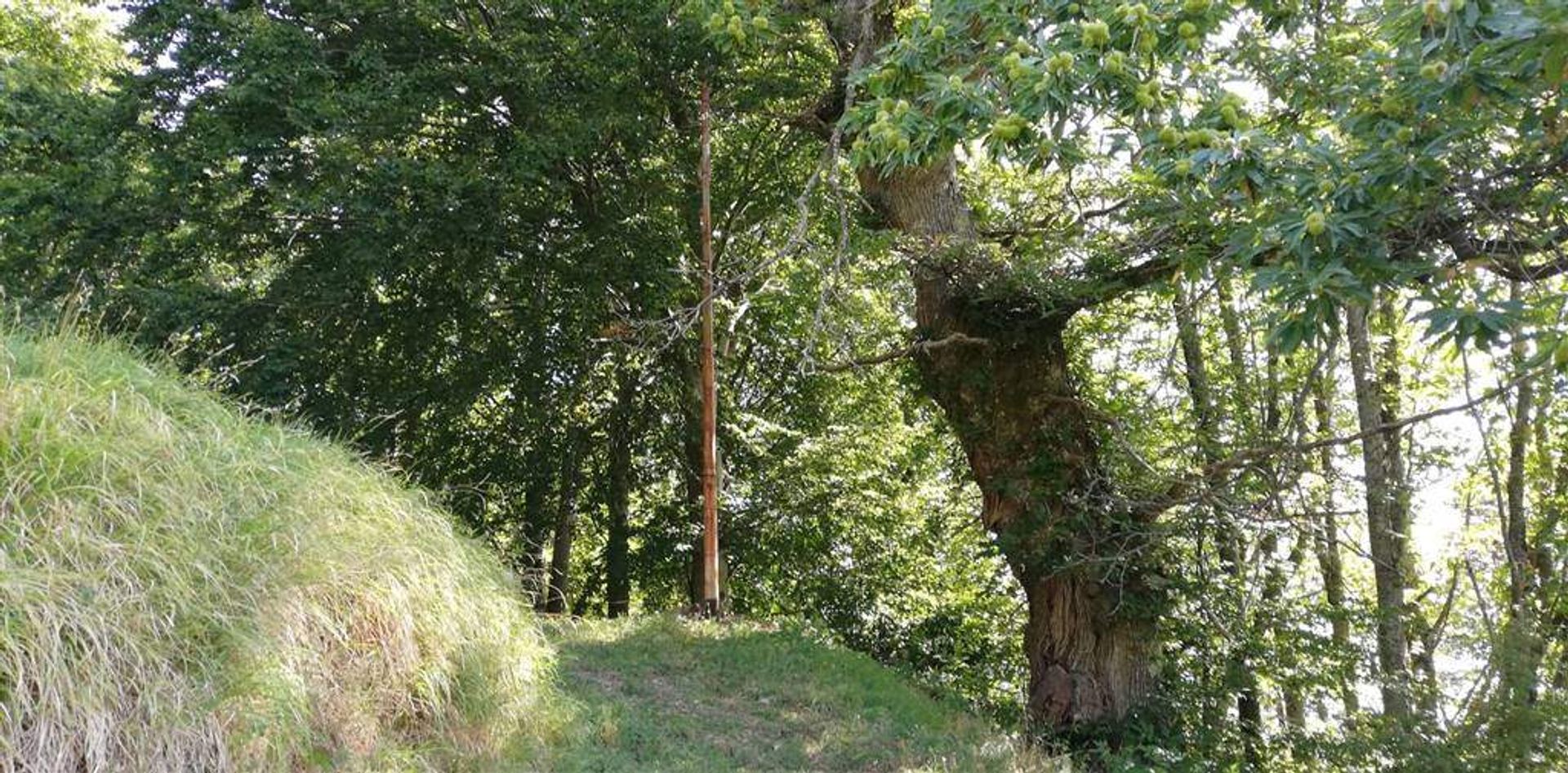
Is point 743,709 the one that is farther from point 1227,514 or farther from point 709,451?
point 1227,514

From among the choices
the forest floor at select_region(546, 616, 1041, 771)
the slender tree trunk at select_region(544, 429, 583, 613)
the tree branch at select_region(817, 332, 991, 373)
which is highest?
the tree branch at select_region(817, 332, 991, 373)

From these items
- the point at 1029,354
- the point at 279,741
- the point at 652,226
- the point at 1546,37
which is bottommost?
the point at 279,741

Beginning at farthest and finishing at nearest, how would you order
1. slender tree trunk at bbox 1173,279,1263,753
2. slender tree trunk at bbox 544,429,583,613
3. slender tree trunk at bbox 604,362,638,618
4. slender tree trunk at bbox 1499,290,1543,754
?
slender tree trunk at bbox 604,362,638,618 < slender tree trunk at bbox 544,429,583,613 < slender tree trunk at bbox 1173,279,1263,753 < slender tree trunk at bbox 1499,290,1543,754

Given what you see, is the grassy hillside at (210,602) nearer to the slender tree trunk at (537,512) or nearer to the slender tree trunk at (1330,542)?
the slender tree trunk at (1330,542)

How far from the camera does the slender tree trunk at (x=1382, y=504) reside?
930 centimetres

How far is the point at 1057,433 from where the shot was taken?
8.38 metres

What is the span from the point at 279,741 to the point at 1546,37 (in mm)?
4170

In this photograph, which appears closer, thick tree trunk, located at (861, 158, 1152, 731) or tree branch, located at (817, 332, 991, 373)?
tree branch, located at (817, 332, 991, 373)

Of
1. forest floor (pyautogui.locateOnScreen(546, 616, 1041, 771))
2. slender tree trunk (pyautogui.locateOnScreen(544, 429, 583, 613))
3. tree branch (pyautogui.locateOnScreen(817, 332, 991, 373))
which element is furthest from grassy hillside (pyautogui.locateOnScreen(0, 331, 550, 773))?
slender tree trunk (pyautogui.locateOnScreen(544, 429, 583, 613))

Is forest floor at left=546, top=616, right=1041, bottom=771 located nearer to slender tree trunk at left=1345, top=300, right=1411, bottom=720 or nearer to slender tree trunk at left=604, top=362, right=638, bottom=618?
slender tree trunk at left=1345, top=300, right=1411, bottom=720

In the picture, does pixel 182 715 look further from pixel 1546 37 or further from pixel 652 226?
pixel 652 226

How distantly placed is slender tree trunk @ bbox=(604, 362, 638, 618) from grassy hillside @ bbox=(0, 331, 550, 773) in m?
7.72

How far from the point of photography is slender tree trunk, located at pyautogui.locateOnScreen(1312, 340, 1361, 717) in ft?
30.1

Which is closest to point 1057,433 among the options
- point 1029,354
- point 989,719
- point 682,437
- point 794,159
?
point 1029,354
